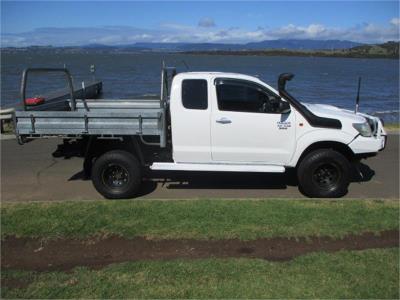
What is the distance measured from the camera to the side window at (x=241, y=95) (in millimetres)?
7453

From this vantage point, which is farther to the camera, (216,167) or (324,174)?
(324,174)

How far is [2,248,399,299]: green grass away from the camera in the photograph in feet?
14.6

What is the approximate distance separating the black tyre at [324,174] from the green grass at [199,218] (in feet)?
1.53

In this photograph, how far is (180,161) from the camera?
762cm

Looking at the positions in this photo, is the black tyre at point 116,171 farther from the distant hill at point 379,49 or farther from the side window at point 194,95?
the distant hill at point 379,49

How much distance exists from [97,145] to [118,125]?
2.22ft

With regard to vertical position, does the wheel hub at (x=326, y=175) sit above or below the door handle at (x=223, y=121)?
below

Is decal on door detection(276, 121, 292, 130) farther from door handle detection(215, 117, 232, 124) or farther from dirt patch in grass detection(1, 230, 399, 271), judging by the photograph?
dirt patch in grass detection(1, 230, 399, 271)

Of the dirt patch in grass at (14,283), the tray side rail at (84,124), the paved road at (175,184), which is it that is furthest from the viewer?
the paved road at (175,184)

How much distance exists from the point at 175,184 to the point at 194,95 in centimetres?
172

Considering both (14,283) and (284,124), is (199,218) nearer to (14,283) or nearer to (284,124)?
(284,124)

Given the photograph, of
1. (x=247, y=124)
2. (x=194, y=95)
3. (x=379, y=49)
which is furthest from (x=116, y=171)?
(x=379, y=49)

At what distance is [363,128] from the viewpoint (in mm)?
7645

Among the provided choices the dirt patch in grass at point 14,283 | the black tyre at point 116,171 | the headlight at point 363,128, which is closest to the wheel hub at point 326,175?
the headlight at point 363,128
